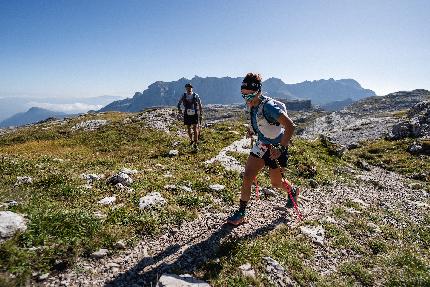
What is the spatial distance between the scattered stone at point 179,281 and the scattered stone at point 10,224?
4085 millimetres

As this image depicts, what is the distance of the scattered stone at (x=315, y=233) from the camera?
1161cm

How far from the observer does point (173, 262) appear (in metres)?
9.16

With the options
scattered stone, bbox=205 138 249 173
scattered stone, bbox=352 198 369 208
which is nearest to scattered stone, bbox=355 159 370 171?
scattered stone, bbox=205 138 249 173

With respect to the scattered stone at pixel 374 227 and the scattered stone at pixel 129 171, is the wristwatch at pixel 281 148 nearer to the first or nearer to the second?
the scattered stone at pixel 374 227

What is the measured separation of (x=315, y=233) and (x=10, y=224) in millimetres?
9201

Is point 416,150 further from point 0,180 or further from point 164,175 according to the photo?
point 0,180

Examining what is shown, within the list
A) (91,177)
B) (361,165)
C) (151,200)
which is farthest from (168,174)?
(361,165)

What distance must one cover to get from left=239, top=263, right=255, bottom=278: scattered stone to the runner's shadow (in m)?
0.85

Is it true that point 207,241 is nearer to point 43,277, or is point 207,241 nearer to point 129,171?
point 43,277

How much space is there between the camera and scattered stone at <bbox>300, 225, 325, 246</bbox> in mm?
11609

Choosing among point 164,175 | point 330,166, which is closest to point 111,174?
point 164,175

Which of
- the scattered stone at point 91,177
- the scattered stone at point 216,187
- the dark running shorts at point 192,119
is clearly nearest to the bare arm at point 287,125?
the scattered stone at point 216,187

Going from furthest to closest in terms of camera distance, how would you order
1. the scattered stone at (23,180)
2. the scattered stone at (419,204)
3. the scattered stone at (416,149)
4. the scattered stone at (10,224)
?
the scattered stone at (416,149)
the scattered stone at (419,204)
the scattered stone at (23,180)
the scattered stone at (10,224)

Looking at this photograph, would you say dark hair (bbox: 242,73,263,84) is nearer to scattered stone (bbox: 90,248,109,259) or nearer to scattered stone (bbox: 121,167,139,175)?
scattered stone (bbox: 90,248,109,259)
